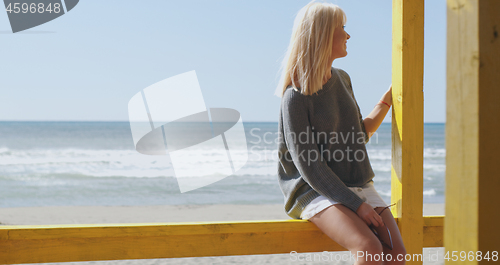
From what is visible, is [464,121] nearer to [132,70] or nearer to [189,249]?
[189,249]

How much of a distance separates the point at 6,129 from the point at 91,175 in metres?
15.5

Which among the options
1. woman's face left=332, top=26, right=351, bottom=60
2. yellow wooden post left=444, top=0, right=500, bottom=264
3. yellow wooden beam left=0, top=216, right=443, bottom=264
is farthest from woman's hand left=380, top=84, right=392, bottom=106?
yellow wooden post left=444, top=0, right=500, bottom=264

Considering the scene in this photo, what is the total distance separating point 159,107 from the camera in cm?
2125

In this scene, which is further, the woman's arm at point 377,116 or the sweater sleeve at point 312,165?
the woman's arm at point 377,116

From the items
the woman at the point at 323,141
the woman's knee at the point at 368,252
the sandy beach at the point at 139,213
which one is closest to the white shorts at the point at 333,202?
the woman at the point at 323,141

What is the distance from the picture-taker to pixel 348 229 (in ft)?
4.19

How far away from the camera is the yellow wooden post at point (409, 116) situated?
5.11ft

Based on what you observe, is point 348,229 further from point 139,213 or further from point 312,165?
point 139,213

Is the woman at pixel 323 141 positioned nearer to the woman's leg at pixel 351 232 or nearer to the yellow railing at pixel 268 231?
the woman's leg at pixel 351 232

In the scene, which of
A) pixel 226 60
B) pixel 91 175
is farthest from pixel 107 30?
pixel 91 175

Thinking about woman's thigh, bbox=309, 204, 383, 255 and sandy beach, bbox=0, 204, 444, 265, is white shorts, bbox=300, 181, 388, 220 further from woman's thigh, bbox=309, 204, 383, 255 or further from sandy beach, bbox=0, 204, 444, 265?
sandy beach, bbox=0, 204, 444, 265

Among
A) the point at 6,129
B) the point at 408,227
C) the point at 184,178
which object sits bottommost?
the point at 6,129
